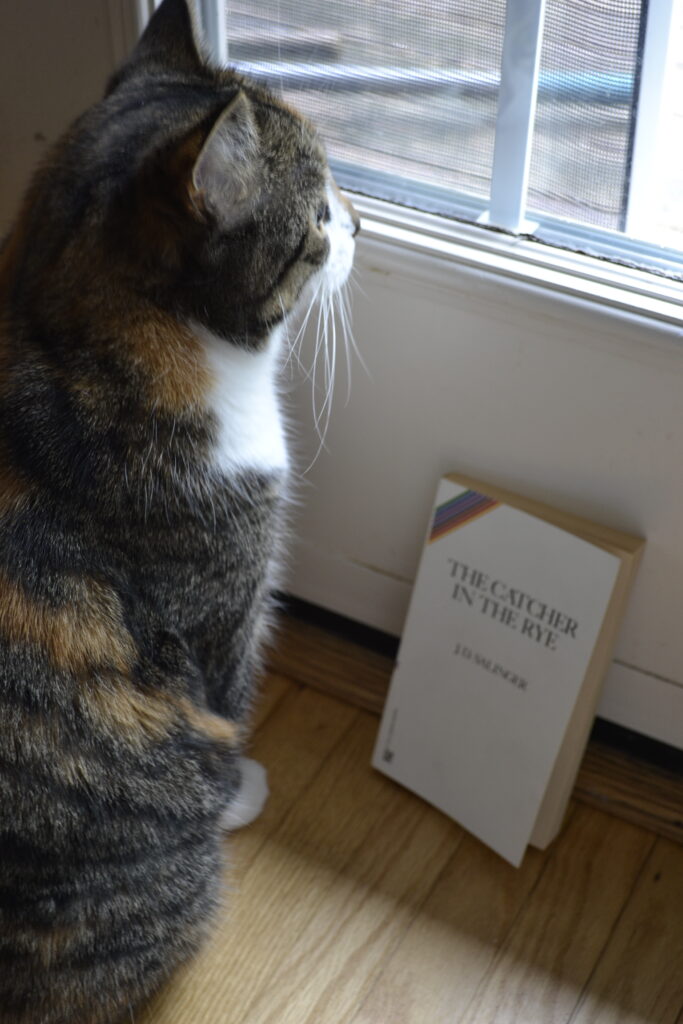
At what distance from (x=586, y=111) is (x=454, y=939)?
83 cm

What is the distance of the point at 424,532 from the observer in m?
1.25

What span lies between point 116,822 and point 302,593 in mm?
580

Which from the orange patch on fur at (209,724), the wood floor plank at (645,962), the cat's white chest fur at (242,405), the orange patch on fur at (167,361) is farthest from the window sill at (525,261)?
the wood floor plank at (645,962)

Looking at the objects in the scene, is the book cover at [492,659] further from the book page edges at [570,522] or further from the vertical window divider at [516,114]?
A: the vertical window divider at [516,114]

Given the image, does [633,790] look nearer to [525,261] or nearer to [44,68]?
[525,261]

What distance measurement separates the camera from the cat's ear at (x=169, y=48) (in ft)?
2.95

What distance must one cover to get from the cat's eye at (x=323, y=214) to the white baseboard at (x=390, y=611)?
1.69ft

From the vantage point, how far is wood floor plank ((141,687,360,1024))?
3.38ft

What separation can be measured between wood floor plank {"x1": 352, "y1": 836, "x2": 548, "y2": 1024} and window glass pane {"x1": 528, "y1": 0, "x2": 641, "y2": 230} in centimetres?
68

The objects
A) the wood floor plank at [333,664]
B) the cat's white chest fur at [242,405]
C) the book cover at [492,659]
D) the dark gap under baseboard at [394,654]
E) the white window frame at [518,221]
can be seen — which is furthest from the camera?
the wood floor plank at [333,664]

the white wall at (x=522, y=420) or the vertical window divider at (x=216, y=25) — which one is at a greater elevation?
the vertical window divider at (x=216, y=25)

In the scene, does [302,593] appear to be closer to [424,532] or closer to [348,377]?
[424,532]

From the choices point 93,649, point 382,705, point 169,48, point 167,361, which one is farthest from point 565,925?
point 169,48

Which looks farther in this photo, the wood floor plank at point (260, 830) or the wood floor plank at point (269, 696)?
the wood floor plank at point (269, 696)
